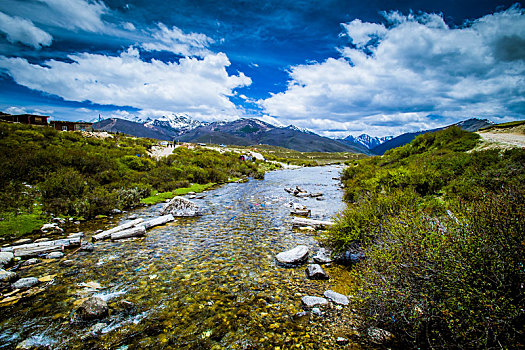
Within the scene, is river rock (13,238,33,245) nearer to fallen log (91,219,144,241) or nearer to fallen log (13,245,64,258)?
fallen log (13,245,64,258)

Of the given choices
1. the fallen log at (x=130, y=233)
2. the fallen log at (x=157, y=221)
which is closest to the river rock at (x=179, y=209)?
the fallen log at (x=157, y=221)

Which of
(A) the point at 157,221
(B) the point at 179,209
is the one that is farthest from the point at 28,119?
(A) the point at 157,221

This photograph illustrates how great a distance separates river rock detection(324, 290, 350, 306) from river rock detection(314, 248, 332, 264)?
6.15 ft

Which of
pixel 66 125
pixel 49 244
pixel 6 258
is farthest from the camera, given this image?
pixel 66 125

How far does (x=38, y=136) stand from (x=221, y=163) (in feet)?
77.5

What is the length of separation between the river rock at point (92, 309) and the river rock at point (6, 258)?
435 cm

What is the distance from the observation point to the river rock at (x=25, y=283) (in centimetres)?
594

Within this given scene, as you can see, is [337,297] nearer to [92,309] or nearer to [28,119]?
[92,309]

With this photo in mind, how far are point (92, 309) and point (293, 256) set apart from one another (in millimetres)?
6002

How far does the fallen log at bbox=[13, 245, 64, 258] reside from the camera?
7.64 metres

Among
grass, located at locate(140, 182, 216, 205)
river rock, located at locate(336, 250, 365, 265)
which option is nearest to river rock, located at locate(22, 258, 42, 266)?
grass, located at locate(140, 182, 216, 205)

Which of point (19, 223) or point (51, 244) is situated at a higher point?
point (19, 223)

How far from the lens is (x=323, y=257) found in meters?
8.12

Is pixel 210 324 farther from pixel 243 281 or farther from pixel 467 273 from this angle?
pixel 467 273
